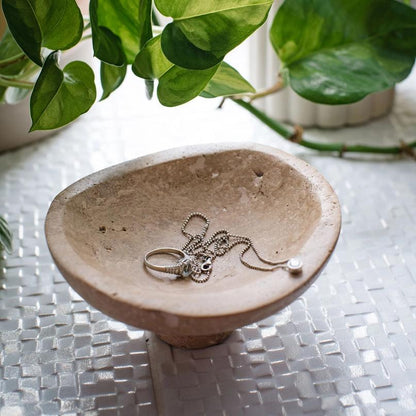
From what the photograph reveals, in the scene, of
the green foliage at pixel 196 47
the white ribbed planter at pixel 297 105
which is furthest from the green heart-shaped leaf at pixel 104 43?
the white ribbed planter at pixel 297 105

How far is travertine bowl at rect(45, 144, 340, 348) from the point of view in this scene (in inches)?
21.5

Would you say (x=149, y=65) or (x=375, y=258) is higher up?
(x=149, y=65)

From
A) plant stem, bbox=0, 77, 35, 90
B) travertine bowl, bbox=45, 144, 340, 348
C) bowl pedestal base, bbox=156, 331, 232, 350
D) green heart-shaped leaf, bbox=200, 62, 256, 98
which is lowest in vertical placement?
bowl pedestal base, bbox=156, 331, 232, 350

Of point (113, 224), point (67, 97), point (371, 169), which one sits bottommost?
point (371, 169)

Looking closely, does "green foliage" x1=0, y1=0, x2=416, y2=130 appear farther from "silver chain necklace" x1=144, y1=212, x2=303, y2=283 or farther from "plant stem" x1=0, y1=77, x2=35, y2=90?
"silver chain necklace" x1=144, y1=212, x2=303, y2=283

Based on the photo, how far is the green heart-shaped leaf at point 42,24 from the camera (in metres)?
0.61

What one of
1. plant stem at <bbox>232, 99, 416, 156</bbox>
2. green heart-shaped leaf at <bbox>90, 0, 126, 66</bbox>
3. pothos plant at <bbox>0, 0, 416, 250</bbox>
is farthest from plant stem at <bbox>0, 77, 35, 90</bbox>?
plant stem at <bbox>232, 99, 416, 156</bbox>

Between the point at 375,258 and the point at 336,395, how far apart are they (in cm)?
21

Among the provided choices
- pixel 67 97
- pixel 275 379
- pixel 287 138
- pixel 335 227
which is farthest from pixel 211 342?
pixel 287 138

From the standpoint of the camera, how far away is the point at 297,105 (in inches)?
40.3

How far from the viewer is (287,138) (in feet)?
3.17

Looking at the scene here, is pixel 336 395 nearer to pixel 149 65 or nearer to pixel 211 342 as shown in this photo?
pixel 211 342

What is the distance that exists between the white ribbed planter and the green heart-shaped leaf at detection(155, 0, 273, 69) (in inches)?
13.9

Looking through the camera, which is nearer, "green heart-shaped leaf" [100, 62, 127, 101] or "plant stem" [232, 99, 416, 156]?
"green heart-shaped leaf" [100, 62, 127, 101]
